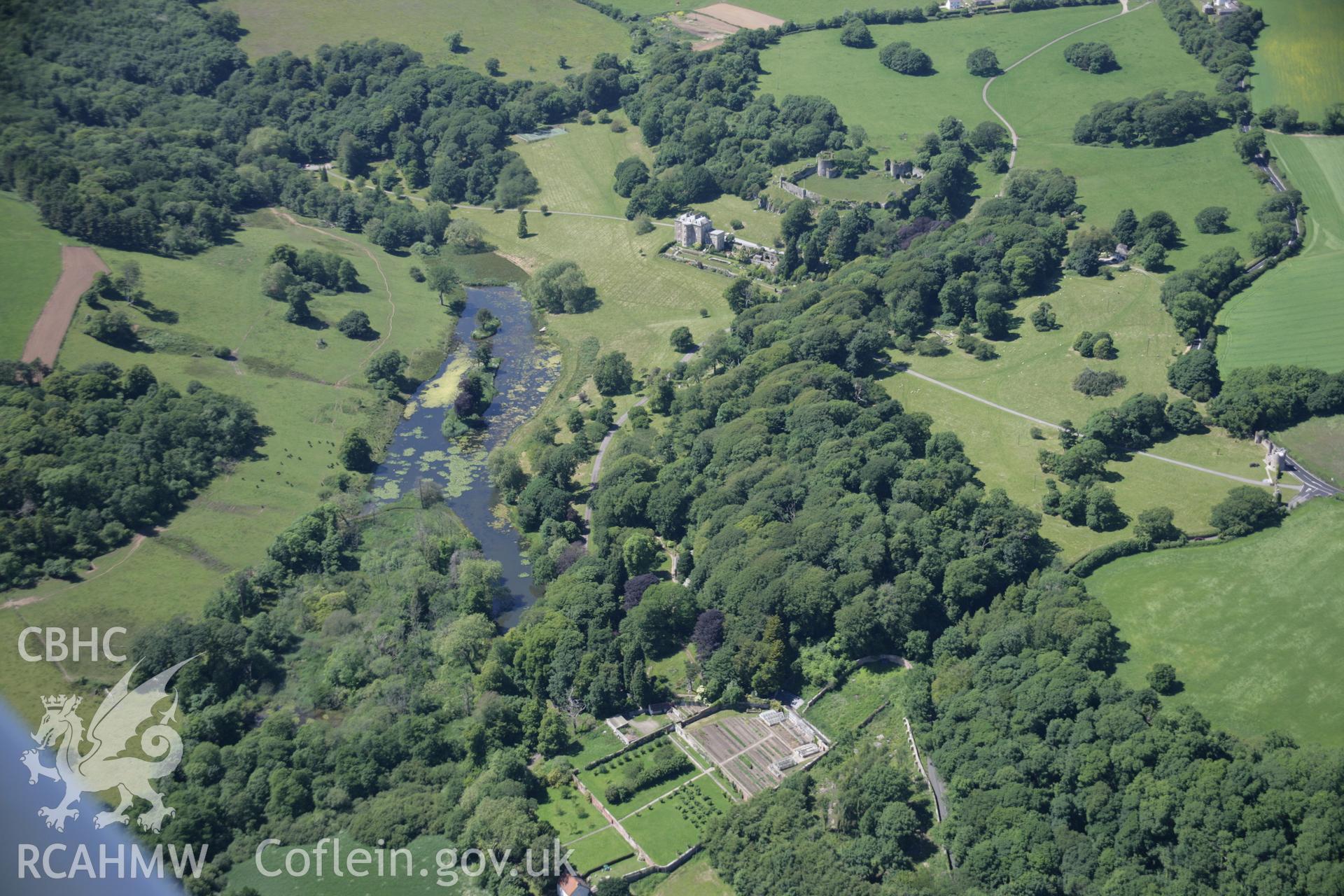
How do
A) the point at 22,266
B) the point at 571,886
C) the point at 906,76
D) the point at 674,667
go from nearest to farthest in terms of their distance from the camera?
the point at 571,886, the point at 674,667, the point at 22,266, the point at 906,76

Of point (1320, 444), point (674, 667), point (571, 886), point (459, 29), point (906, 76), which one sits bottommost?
point (674, 667)

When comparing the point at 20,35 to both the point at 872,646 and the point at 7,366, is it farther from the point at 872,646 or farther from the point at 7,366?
the point at 872,646

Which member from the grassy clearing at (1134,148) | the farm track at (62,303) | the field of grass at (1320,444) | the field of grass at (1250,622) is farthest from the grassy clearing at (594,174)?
the field of grass at (1250,622)

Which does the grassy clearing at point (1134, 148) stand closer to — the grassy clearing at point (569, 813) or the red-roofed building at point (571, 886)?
the grassy clearing at point (569, 813)

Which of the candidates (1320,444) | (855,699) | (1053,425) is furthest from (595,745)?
(1320,444)

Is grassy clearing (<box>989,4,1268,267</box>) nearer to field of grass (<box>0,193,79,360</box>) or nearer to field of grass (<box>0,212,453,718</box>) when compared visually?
field of grass (<box>0,212,453,718</box>)

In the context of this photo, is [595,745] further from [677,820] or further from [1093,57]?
[1093,57]

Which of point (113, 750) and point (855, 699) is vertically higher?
point (855, 699)
